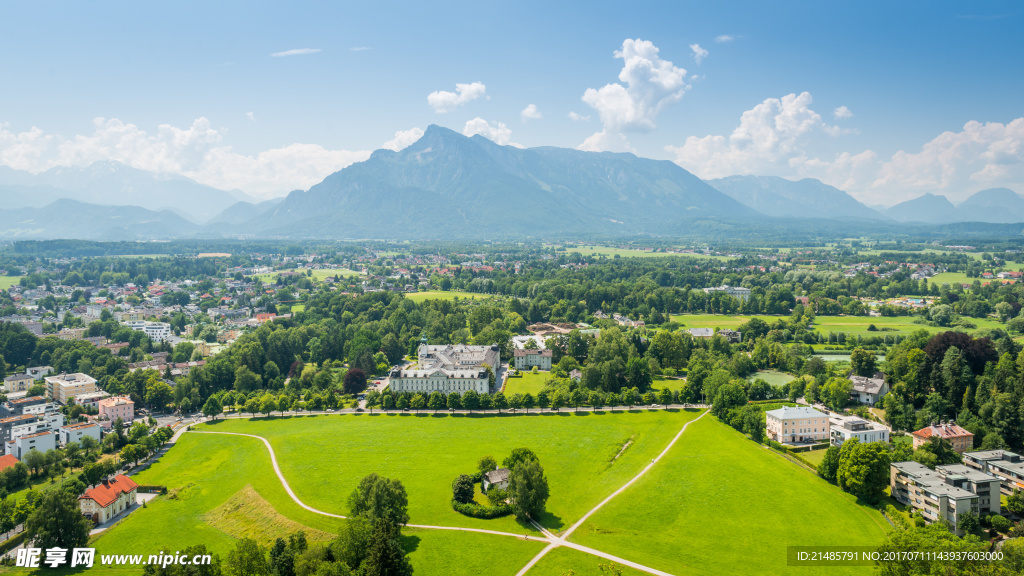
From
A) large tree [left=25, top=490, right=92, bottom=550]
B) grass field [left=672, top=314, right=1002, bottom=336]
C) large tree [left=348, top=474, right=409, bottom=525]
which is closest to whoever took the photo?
large tree [left=25, top=490, right=92, bottom=550]

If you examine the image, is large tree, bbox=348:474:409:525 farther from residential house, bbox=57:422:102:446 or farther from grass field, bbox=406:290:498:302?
grass field, bbox=406:290:498:302

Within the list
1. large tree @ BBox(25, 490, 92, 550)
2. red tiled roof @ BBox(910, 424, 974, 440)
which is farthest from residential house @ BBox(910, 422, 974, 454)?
large tree @ BBox(25, 490, 92, 550)

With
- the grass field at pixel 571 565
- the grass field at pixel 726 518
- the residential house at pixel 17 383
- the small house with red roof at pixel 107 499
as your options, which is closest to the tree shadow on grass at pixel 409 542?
the grass field at pixel 571 565

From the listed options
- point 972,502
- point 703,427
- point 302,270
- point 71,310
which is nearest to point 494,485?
point 703,427

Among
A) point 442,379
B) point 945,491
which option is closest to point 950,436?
point 945,491

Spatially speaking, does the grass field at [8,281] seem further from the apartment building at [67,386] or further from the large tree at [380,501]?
the large tree at [380,501]

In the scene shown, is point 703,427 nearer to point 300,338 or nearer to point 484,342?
point 484,342

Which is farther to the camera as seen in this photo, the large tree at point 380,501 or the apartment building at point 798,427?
the apartment building at point 798,427

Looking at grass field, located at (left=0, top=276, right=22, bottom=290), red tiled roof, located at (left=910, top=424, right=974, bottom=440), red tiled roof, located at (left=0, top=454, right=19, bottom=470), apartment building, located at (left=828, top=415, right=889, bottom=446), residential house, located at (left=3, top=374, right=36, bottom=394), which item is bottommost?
red tiled roof, located at (left=0, top=454, right=19, bottom=470)
